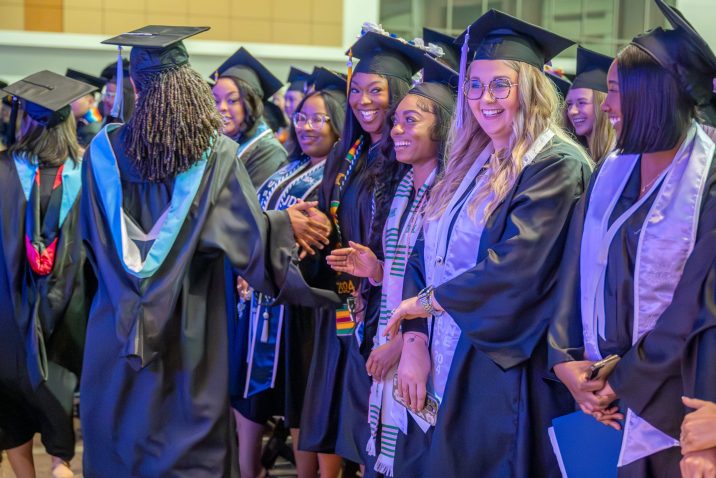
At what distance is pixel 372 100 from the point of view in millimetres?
4168

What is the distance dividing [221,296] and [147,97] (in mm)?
831

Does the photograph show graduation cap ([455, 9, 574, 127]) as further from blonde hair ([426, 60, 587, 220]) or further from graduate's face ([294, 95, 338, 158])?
graduate's face ([294, 95, 338, 158])

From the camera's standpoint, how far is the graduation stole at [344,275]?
13.8 ft

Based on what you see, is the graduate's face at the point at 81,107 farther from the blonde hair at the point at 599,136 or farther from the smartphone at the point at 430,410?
the smartphone at the point at 430,410

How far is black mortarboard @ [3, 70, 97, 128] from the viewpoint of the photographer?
15.5 feet

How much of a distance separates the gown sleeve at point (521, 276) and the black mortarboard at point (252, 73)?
10.3 feet

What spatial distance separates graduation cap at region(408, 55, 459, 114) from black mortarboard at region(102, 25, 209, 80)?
34.5 inches

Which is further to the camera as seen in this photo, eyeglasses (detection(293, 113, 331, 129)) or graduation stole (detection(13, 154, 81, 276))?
eyeglasses (detection(293, 113, 331, 129))

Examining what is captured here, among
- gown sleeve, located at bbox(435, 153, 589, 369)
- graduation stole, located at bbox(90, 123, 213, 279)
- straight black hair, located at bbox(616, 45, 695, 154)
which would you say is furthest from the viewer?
graduation stole, located at bbox(90, 123, 213, 279)

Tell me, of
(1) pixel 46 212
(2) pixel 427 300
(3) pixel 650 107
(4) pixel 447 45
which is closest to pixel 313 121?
(4) pixel 447 45

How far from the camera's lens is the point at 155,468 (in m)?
3.72

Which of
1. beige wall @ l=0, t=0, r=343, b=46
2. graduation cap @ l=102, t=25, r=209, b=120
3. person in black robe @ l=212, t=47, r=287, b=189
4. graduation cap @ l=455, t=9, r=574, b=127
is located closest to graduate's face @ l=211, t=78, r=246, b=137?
person in black robe @ l=212, t=47, r=287, b=189

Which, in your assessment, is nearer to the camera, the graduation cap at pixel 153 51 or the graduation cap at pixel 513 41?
the graduation cap at pixel 513 41

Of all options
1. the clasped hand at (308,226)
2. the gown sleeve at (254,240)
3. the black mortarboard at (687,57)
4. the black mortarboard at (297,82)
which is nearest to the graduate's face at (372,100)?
the clasped hand at (308,226)
